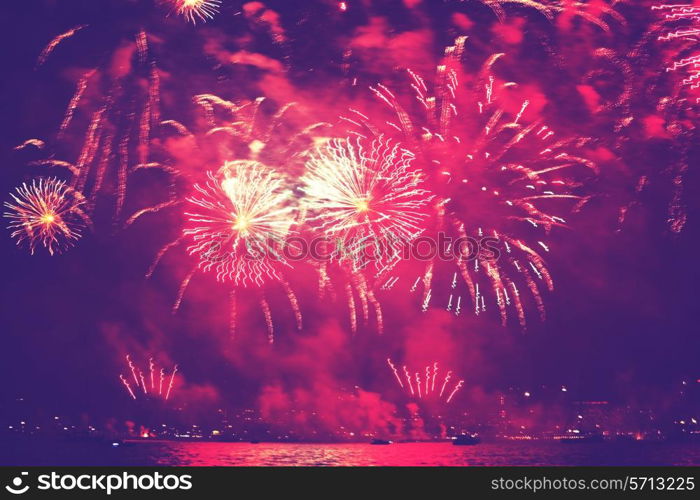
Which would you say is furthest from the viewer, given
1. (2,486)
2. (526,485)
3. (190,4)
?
(190,4)

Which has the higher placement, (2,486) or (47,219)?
(47,219)

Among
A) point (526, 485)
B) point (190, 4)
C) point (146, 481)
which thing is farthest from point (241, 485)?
point (190, 4)

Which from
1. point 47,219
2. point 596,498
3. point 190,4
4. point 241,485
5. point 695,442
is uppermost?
Answer: point 190,4

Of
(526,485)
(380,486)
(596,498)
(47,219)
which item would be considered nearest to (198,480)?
(380,486)

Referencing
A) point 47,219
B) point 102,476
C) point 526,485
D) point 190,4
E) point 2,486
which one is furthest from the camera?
point 47,219

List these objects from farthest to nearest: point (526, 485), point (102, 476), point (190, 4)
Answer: point (190, 4)
point (526, 485)
point (102, 476)

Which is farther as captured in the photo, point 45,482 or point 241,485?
point 241,485

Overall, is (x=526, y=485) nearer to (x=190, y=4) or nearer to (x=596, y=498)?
(x=596, y=498)

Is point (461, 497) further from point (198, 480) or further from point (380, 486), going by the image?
point (198, 480)

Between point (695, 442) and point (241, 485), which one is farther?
point (695, 442)
